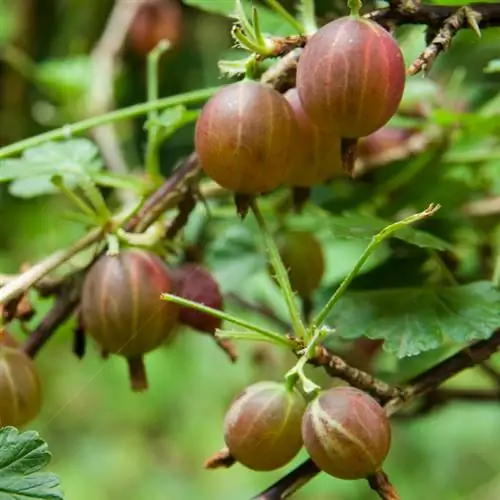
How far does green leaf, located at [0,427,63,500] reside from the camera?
483mm

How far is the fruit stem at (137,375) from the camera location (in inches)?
23.3

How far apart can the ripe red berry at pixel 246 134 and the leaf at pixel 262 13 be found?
6.7 inches

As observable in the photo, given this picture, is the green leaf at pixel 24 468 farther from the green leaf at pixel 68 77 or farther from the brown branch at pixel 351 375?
the green leaf at pixel 68 77

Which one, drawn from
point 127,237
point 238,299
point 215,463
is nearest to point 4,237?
point 238,299

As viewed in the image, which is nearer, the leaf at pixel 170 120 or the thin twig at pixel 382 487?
the thin twig at pixel 382 487

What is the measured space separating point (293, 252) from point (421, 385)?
0.66 feet

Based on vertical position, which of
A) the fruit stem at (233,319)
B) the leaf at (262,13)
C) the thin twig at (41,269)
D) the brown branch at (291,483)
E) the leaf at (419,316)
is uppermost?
the leaf at (262,13)

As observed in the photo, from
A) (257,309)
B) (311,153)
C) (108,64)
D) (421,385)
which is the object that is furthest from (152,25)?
(421,385)

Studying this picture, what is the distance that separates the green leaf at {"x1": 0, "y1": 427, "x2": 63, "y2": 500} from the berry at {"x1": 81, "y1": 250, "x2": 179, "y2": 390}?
0.33 feet

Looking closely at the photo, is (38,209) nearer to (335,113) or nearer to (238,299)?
(238,299)

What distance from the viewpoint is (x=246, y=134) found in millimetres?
534

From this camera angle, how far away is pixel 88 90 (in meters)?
1.32

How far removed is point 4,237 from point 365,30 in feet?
4.02

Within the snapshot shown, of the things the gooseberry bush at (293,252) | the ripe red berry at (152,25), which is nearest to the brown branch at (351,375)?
the gooseberry bush at (293,252)
